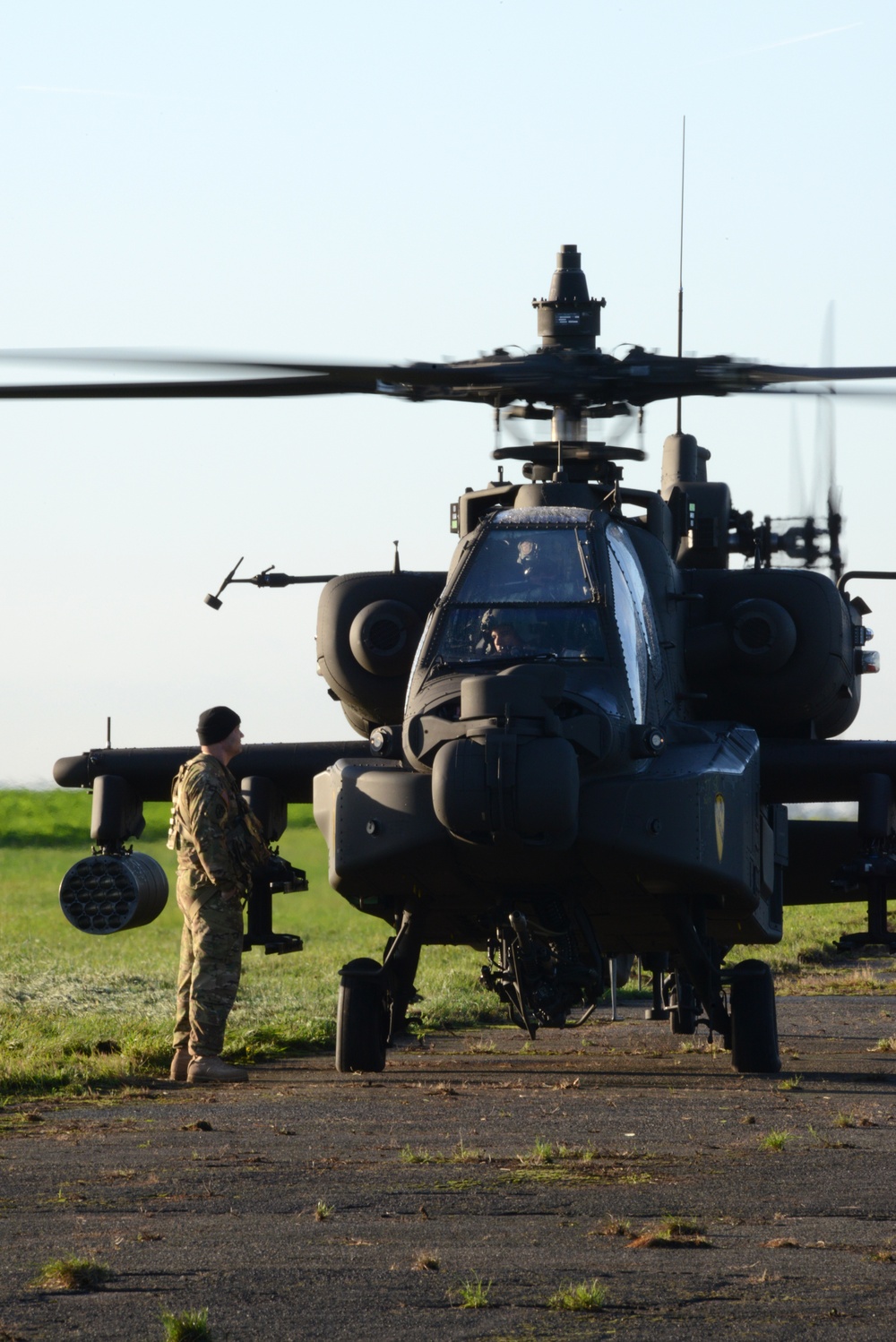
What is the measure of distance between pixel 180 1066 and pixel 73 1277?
17.8 feet

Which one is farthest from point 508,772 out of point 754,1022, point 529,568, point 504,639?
point 754,1022

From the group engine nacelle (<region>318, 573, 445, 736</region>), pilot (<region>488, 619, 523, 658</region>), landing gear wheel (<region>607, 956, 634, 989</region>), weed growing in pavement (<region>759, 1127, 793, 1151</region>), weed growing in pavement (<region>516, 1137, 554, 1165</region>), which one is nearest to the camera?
weed growing in pavement (<region>516, 1137, 554, 1165</region>)

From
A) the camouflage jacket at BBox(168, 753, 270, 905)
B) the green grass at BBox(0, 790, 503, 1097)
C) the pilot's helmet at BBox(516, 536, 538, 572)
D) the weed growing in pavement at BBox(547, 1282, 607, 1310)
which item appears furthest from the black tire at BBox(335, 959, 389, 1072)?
the weed growing in pavement at BBox(547, 1282, 607, 1310)

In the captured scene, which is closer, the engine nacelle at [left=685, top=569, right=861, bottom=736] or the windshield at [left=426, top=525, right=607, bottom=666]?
the windshield at [left=426, top=525, right=607, bottom=666]

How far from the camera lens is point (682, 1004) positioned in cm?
1273

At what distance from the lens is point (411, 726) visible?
9.91m

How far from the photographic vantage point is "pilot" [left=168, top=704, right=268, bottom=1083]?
10.5 metres

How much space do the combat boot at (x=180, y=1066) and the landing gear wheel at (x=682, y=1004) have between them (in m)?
3.33

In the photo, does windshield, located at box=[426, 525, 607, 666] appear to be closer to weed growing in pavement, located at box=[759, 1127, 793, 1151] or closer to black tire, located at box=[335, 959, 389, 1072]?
black tire, located at box=[335, 959, 389, 1072]

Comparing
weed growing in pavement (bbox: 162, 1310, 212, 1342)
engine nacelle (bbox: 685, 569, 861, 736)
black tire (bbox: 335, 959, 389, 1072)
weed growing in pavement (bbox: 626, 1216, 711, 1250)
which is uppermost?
engine nacelle (bbox: 685, 569, 861, 736)

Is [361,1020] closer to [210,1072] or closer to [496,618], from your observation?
[210,1072]

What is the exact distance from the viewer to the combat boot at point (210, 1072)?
10438mm

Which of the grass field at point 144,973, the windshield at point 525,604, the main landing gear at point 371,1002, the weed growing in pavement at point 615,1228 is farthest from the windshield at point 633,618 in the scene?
the weed growing in pavement at point 615,1228

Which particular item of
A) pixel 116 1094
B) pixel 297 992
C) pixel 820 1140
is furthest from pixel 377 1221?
pixel 297 992
